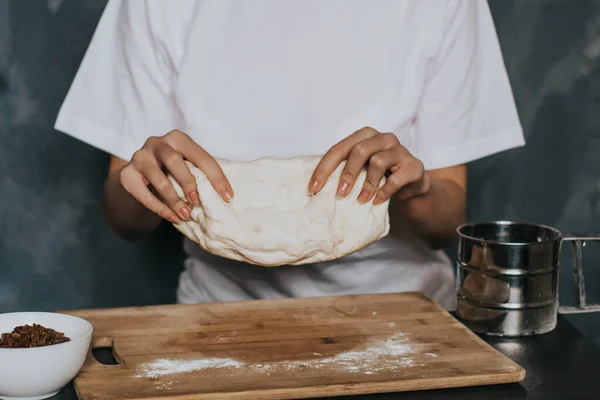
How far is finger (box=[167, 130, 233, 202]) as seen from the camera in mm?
1391

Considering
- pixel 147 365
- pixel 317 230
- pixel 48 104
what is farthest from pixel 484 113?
pixel 48 104

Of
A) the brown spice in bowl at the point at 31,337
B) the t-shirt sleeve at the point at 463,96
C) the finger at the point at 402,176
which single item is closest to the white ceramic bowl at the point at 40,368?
the brown spice in bowl at the point at 31,337

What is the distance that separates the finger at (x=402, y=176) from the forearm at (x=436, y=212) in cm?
21

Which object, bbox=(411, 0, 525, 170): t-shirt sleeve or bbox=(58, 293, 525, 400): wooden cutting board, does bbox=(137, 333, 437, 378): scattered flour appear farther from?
bbox=(411, 0, 525, 170): t-shirt sleeve

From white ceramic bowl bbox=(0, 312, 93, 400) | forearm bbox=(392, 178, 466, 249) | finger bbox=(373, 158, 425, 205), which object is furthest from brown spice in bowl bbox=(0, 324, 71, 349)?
forearm bbox=(392, 178, 466, 249)

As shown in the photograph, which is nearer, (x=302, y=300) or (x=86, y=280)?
(x=302, y=300)

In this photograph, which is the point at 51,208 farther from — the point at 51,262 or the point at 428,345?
the point at 428,345

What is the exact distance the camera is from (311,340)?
1351mm

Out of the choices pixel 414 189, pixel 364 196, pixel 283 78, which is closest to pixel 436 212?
pixel 414 189

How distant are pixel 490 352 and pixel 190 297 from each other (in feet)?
2.50

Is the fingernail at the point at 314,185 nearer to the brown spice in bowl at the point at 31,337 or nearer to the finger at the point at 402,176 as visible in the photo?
the finger at the point at 402,176

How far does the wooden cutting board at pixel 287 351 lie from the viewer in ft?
3.81

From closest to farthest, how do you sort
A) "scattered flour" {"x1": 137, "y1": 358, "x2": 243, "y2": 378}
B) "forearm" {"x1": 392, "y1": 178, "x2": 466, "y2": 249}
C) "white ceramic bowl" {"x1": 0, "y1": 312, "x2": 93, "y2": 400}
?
"white ceramic bowl" {"x1": 0, "y1": 312, "x2": 93, "y2": 400}, "scattered flour" {"x1": 137, "y1": 358, "x2": 243, "y2": 378}, "forearm" {"x1": 392, "y1": 178, "x2": 466, "y2": 249}

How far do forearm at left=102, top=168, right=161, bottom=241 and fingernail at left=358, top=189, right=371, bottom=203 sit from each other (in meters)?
0.47
